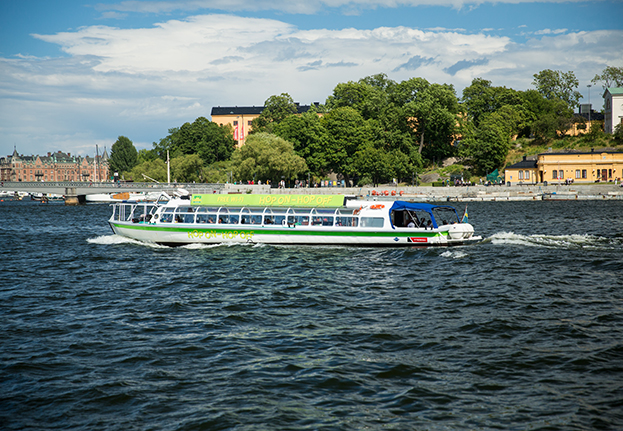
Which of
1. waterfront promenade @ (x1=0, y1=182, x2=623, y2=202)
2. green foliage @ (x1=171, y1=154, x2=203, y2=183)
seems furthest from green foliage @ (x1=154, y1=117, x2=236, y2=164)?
waterfront promenade @ (x1=0, y1=182, x2=623, y2=202)

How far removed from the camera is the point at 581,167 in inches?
4993

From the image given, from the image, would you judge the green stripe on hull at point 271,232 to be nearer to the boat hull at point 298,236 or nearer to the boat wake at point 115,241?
the boat hull at point 298,236

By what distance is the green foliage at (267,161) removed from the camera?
427 ft

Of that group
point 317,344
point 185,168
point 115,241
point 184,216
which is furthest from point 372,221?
point 185,168

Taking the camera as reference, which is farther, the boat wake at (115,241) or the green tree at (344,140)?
the green tree at (344,140)

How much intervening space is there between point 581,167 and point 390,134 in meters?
47.2

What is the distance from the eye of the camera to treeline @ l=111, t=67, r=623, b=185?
445 ft

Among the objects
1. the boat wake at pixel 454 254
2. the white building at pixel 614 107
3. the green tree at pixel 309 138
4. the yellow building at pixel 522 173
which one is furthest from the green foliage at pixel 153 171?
the boat wake at pixel 454 254

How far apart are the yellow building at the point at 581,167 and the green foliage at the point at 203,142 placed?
333 ft

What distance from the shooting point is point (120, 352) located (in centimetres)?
1883

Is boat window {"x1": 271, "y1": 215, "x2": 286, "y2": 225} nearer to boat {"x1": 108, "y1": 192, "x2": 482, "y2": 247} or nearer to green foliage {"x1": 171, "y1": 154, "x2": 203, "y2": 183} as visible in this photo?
boat {"x1": 108, "y1": 192, "x2": 482, "y2": 247}

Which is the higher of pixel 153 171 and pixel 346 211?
pixel 153 171

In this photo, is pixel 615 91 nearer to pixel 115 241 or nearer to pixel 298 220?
pixel 298 220

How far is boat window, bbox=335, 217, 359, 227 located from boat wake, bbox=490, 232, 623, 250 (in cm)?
1133
